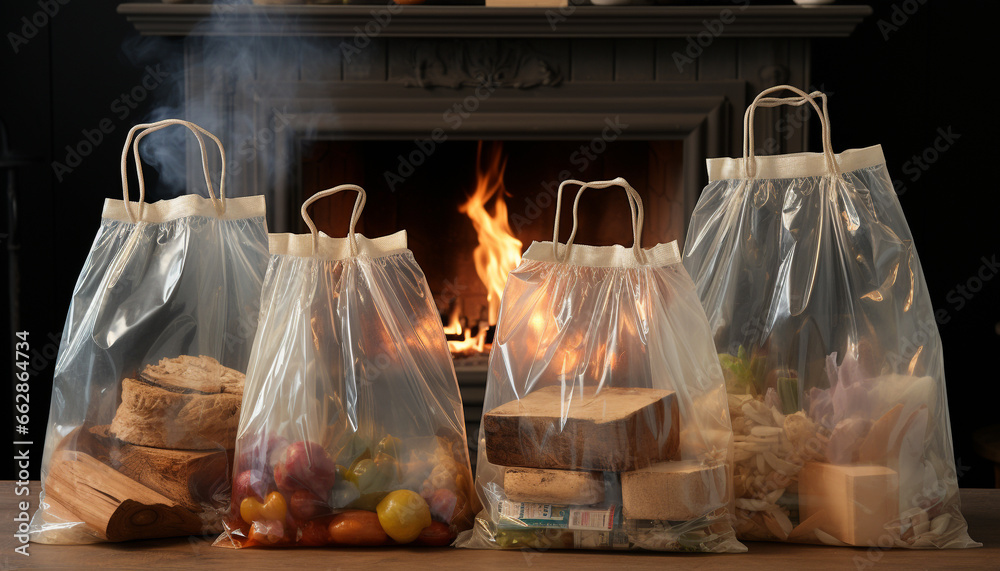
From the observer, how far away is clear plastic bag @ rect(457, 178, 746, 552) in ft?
2.15

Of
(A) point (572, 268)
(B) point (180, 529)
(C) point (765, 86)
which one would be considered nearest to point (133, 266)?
(B) point (180, 529)

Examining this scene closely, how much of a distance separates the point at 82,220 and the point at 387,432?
1.66 metres

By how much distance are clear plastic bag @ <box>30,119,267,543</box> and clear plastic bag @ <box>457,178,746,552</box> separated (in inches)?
10.6

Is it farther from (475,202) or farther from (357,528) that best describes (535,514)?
(475,202)

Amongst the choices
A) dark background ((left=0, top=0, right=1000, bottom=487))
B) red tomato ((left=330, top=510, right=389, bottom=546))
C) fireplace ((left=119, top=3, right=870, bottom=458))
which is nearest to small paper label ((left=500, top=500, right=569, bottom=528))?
red tomato ((left=330, top=510, right=389, bottom=546))

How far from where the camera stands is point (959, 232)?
6.45ft

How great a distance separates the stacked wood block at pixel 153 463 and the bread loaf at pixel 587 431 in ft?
0.90

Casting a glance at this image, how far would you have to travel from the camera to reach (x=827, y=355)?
0.73 meters

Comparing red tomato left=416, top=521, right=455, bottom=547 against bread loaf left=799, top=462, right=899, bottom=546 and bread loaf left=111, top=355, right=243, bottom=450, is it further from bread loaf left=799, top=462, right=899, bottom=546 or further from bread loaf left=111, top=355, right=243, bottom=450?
bread loaf left=799, top=462, right=899, bottom=546

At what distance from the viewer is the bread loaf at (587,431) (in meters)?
0.65

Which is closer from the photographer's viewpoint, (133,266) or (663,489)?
(663,489)

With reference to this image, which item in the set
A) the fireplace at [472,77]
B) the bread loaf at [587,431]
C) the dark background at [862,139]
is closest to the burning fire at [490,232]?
the fireplace at [472,77]

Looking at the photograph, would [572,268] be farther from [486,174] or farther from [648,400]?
[486,174]

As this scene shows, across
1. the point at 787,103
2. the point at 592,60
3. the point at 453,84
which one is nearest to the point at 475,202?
the point at 453,84
